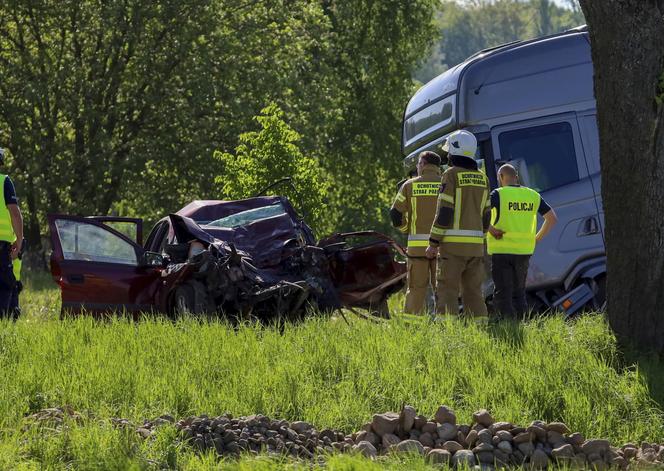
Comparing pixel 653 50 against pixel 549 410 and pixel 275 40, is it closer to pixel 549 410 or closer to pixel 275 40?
pixel 549 410

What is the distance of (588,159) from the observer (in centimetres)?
1245

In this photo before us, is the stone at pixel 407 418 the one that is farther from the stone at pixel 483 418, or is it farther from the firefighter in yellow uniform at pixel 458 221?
the firefighter in yellow uniform at pixel 458 221

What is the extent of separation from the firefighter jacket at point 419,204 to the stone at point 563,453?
5510mm

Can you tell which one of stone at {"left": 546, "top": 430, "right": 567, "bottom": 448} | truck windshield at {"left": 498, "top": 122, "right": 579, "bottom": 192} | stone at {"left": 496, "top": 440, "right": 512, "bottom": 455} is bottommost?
stone at {"left": 546, "top": 430, "right": 567, "bottom": 448}

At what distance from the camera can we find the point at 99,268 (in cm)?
1238

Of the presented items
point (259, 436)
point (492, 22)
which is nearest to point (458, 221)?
point (259, 436)

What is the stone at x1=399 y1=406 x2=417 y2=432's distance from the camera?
6.94 meters

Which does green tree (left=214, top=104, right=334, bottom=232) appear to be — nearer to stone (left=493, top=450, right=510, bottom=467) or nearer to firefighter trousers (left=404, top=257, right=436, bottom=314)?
firefighter trousers (left=404, top=257, right=436, bottom=314)

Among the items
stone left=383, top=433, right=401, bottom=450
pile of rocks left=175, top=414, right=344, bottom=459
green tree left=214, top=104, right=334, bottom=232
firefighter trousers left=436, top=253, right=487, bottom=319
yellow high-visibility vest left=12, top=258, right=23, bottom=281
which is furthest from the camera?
green tree left=214, top=104, right=334, bottom=232

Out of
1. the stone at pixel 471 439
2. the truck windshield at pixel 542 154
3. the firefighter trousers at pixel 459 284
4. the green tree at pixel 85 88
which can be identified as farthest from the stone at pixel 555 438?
the green tree at pixel 85 88

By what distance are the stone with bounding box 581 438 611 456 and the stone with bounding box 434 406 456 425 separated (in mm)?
815

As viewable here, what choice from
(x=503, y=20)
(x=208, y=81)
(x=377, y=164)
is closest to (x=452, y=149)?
(x=208, y=81)

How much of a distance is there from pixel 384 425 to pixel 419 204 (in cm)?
530

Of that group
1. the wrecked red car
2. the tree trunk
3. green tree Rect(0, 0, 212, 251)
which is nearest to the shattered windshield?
the wrecked red car
